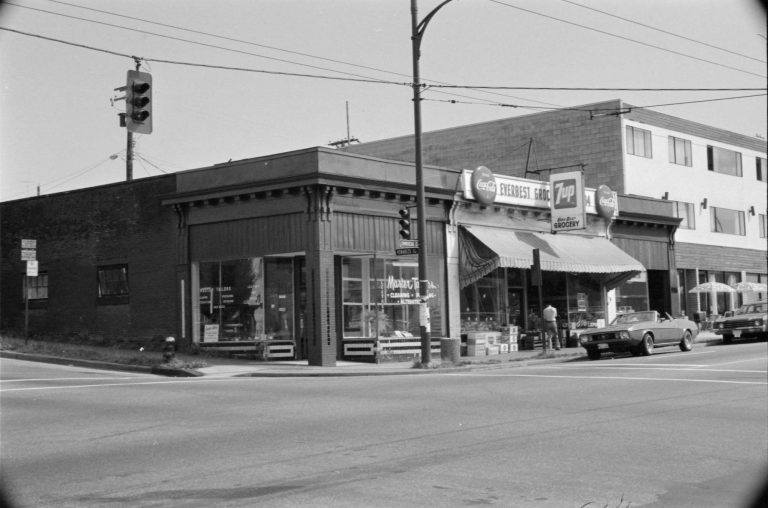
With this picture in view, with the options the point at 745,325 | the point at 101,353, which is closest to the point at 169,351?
the point at 101,353

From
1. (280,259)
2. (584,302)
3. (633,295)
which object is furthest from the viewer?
A: (633,295)

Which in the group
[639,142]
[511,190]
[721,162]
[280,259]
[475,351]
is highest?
[639,142]

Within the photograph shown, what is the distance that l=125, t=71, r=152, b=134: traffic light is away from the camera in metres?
15.3

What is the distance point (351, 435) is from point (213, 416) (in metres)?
3.07

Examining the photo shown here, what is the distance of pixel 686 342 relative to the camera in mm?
28234

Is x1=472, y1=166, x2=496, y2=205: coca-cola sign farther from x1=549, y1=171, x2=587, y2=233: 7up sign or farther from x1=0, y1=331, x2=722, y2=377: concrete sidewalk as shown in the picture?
x1=0, y1=331, x2=722, y2=377: concrete sidewalk

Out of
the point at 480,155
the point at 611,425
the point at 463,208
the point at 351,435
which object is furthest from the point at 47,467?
the point at 480,155

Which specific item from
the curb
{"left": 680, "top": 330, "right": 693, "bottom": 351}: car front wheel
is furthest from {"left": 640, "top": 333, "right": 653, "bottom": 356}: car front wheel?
the curb

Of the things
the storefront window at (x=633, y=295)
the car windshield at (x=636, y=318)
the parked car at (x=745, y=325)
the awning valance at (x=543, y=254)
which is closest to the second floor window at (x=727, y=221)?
the storefront window at (x=633, y=295)

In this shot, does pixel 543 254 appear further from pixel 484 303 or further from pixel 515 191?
pixel 484 303

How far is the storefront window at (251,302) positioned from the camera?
27.1m

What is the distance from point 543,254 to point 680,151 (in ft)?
56.7

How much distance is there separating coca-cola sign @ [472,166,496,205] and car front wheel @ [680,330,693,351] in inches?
321

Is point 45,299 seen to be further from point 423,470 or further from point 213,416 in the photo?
point 423,470
